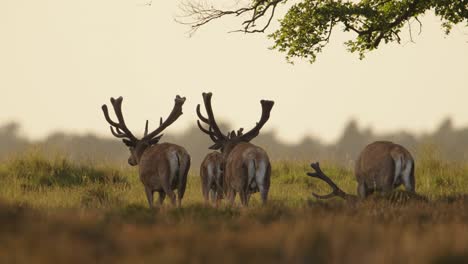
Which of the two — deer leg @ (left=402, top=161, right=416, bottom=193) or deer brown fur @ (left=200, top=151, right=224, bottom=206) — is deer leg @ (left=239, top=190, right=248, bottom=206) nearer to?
deer brown fur @ (left=200, top=151, right=224, bottom=206)

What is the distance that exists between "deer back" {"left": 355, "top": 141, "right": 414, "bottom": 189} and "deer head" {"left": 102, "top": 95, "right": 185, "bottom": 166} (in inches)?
157

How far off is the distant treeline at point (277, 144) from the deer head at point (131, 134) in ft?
20.5

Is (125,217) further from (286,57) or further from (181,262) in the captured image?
(286,57)

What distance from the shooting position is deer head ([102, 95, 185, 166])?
14.6m

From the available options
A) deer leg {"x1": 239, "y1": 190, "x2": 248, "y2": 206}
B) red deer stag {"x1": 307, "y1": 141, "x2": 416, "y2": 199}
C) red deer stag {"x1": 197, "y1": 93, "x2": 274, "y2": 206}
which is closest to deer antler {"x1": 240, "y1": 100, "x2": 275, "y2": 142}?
red deer stag {"x1": 197, "y1": 93, "x2": 274, "y2": 206}

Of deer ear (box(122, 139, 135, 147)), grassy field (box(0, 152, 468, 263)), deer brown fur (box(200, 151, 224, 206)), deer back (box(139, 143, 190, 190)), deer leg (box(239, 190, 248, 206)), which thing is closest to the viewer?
grassy field (box(0, 152, 468, 263))

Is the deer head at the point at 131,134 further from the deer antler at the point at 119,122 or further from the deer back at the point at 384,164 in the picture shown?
the deer back at the point at 384,164

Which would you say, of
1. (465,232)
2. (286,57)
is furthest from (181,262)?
(286,57)

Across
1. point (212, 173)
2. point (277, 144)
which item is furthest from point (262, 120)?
point (277, 144)

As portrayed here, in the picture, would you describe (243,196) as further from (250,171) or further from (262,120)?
(262,120)

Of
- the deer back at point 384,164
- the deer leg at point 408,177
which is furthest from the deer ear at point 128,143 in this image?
the deer leg at point 408,177

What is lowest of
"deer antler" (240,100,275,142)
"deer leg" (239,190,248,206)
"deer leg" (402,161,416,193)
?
"deer leg" (239,190,248,206)

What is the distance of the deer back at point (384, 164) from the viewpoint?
12.4m

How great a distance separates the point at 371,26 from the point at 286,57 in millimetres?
2583
